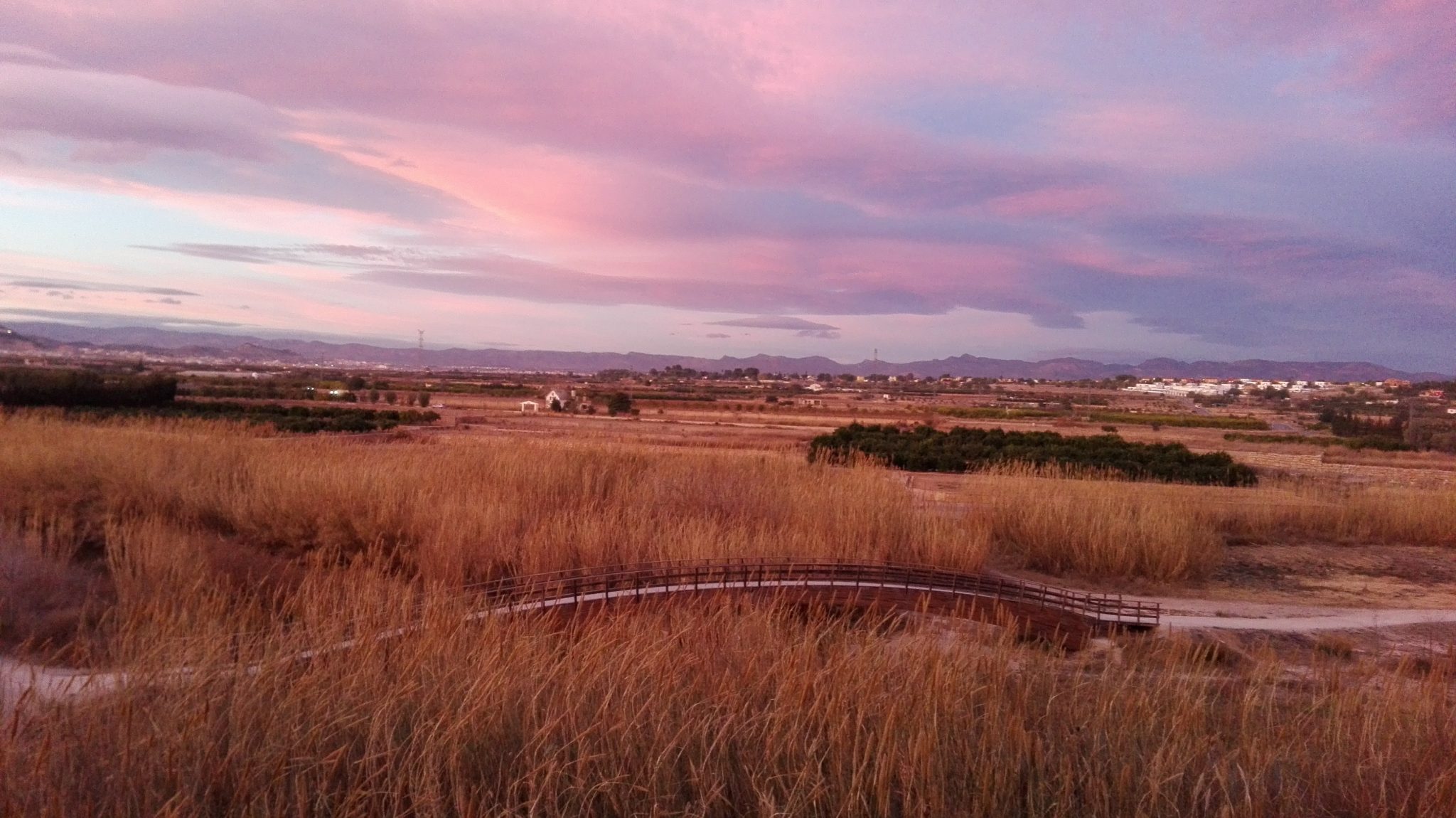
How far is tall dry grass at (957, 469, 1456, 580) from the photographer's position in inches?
543

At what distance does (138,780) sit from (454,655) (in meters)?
1.84

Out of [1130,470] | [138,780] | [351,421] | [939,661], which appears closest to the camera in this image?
[138,780]

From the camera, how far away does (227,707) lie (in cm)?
422

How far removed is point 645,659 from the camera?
16.2 feet

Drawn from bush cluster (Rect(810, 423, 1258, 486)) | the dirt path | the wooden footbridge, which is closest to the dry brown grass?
the wooden footbridge

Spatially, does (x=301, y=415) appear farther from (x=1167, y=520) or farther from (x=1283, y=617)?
(x=1283, y=617)

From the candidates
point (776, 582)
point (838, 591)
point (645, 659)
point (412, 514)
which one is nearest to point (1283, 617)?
point (838, 591)

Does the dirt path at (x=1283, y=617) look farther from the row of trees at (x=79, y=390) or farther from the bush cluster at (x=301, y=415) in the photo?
the row of trees at (x=79, y=390)

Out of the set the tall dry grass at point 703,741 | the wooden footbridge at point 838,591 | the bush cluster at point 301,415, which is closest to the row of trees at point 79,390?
the bush cluster at point 301,415

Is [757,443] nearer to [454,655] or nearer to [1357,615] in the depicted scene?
[1357,615]

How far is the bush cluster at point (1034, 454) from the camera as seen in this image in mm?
28047

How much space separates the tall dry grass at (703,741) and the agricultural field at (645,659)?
0.08 ft

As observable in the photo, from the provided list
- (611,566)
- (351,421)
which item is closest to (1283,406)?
(351,421)

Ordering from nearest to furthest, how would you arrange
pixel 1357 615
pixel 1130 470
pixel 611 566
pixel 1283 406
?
pixel 611 566 → pixel 1357 615 → pixel 1130 470 → pixel 1283 406
